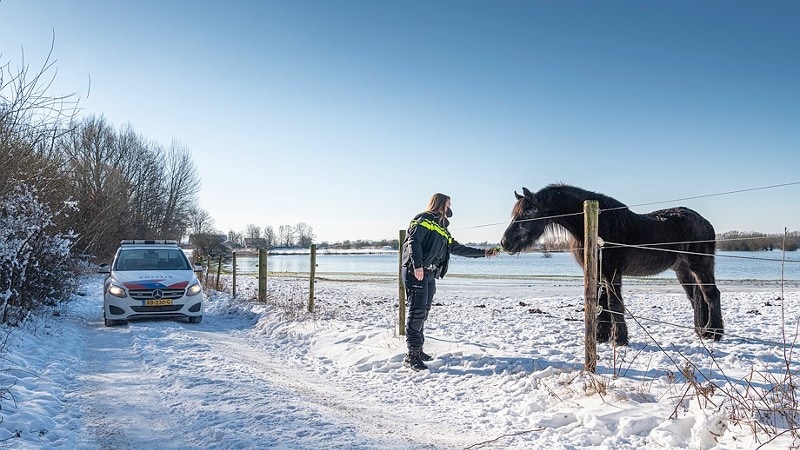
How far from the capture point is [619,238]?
22.3ft

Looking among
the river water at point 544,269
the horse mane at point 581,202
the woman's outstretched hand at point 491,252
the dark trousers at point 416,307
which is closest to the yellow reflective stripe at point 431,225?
the dark trousers at point 416,307

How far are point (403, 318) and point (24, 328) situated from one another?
5.55m

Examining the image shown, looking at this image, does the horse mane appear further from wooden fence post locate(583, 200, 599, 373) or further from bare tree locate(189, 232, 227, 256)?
bare tree locate(189, 232, 227, 256)

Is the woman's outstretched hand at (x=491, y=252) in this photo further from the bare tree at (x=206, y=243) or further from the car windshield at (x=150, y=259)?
the bare tree at (x=206, y=243)

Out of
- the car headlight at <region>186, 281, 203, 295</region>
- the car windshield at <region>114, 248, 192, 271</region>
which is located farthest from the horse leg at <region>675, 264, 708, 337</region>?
the car windshield at <region>114, 248, 192, 271</region>

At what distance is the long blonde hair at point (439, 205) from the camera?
19.3ft

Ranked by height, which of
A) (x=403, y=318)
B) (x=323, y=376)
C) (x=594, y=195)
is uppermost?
(x=594, y=195)

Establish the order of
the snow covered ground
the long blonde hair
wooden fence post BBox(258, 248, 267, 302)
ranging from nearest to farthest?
the snow covered ground, the long blonde hair, wooden fence post BBox(258, 248, 267, 302)

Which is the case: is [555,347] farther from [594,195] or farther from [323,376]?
[323,376]

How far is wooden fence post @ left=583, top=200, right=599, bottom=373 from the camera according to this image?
15.4 ft

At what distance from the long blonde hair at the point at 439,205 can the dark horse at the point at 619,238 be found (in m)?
1.25

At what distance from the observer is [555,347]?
6445mm

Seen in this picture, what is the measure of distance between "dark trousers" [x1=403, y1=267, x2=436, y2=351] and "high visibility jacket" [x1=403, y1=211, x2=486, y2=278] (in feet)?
0.46

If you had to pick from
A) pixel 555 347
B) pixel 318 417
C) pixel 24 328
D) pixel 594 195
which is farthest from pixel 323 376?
pixel 24 328
